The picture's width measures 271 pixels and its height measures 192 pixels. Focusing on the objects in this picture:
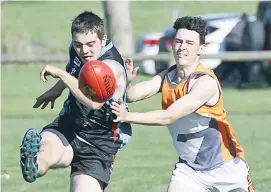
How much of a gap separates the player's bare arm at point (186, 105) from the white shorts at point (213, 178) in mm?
459

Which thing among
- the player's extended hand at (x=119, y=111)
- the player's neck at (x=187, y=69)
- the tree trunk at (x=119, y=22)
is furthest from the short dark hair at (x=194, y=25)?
the tree trunk at (x=119, y=22)

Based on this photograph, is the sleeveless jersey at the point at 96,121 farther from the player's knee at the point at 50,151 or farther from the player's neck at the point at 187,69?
the player's neck at the point at 187,69

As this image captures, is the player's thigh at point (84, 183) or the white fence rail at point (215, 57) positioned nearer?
the player's thigh at point (84, 183)

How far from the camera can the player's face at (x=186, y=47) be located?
655 cm

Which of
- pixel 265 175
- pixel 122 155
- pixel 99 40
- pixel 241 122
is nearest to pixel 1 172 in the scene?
pixel 122 155

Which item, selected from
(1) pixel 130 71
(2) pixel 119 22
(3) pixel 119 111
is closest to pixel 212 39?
(2) pixel 119 22

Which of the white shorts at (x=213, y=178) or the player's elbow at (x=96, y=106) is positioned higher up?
the player's elbow at (x=96, y=106)

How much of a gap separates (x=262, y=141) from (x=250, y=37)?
7032 millimetres

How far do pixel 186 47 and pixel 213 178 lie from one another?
3.19ft

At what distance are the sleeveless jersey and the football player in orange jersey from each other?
437 millimetres

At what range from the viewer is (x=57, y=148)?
668 cm

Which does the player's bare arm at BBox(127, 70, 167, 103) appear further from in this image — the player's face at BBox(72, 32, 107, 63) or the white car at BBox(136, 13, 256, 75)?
the white car at BBox(136, 13, 256, 75)

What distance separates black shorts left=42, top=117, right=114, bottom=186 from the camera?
6.76 metres

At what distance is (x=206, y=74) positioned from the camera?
258 inches
